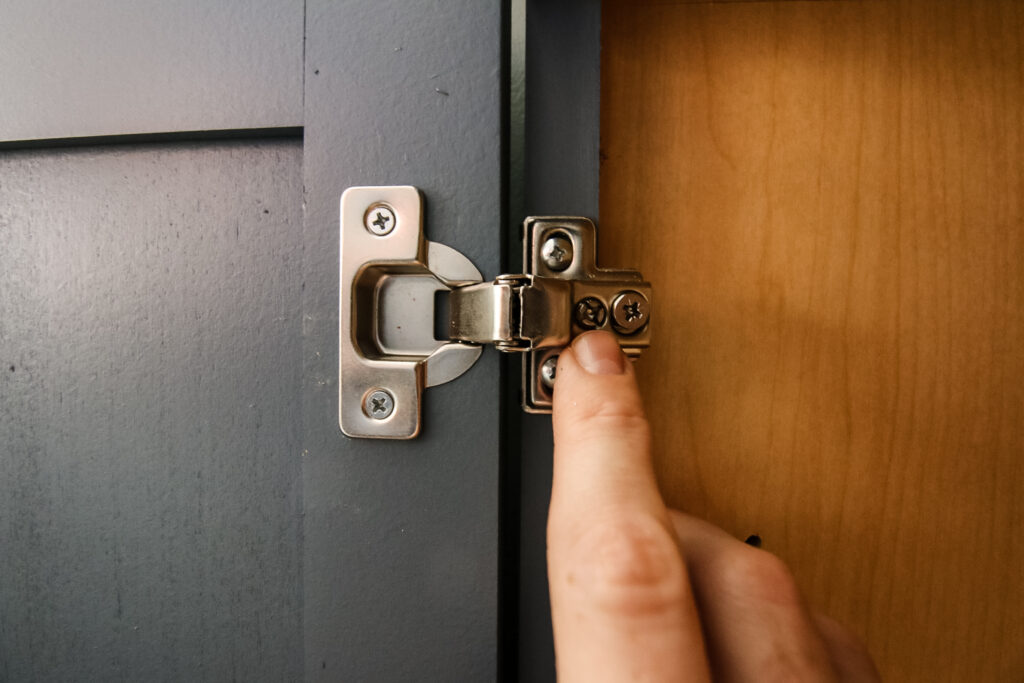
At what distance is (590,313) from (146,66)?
470 mm

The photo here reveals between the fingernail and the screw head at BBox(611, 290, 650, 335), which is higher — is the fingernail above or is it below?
below

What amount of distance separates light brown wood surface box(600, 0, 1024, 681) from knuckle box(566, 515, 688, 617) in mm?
239

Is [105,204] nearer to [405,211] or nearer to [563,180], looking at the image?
[405,211]

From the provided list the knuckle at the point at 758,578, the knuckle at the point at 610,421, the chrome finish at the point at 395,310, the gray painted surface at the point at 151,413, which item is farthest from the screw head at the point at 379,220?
the knuckle at the point at 758,578

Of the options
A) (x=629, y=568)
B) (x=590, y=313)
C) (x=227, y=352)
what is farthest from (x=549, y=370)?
(x=227, y=352)

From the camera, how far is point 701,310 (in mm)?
475

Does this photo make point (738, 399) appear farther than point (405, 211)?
Yes

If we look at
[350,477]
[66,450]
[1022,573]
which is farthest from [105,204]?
[1022,573]

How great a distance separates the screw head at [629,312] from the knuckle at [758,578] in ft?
0.58

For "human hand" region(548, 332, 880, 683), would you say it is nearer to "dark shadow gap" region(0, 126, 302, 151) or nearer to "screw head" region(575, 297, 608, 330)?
"screw head" region(575, 297, 608, 330)

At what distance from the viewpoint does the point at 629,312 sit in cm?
37

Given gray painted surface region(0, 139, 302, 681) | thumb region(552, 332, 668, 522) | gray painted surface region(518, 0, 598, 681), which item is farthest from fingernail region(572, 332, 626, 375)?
gray painted surface region(0, 139, 302, 681)

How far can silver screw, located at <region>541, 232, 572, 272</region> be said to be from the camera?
375 mm

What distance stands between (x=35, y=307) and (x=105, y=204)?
0.45 feet
